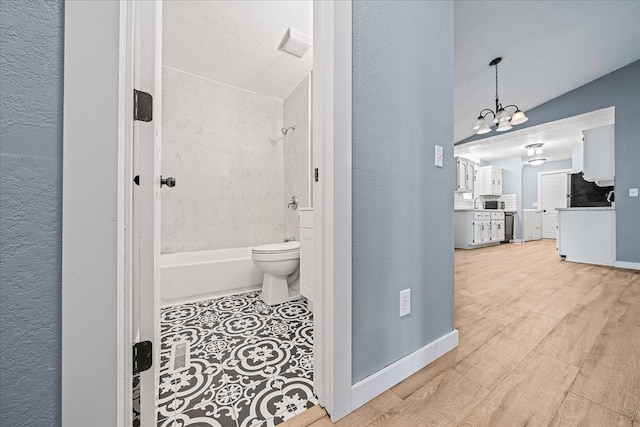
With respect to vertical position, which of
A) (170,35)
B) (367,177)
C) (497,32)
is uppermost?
(497,32)

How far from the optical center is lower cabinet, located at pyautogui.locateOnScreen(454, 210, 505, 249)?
16.6 ft

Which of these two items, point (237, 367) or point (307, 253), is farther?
point (307, 253)

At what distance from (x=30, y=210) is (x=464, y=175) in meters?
6.64

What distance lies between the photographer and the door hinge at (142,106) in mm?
661

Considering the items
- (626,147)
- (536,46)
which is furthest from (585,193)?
(536,46)

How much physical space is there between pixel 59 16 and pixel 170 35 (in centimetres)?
206

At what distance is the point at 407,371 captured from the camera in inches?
41.3

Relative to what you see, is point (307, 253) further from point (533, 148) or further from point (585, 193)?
point (533, 148)

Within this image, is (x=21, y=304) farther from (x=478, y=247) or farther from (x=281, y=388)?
(x=478, y=247)

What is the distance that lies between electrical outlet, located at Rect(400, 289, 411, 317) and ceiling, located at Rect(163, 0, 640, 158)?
83.1 inches

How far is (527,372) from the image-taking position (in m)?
1.06

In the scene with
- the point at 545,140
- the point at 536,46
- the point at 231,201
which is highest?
the point at 536,46

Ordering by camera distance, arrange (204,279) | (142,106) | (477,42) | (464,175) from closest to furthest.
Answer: (142,106)
(204,279)
(477,42)
(464,175)

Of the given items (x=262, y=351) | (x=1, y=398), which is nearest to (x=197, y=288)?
(x=262, y=351)
